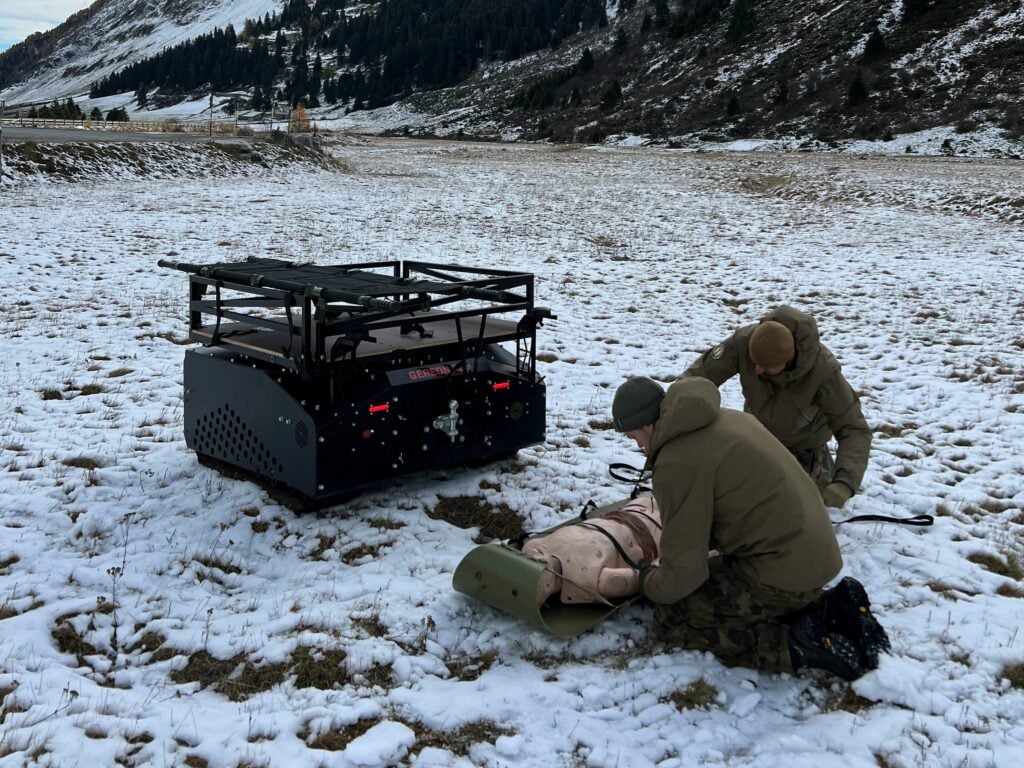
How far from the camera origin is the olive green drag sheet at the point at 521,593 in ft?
16.5

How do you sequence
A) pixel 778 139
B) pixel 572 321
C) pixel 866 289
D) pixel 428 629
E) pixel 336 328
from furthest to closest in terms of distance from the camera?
1. pixel 778 139
2. pixel 866 289
3. pixel 572 321
4. pixel 336 328
5. pixel 428 629

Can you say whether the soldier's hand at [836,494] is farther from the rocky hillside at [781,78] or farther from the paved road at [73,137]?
the rocky hillside at [781,78]

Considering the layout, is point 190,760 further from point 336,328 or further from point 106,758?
point 336,328

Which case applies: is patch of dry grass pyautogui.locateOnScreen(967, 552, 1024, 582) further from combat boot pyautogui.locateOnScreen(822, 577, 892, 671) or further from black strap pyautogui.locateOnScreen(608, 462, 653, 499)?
black strap pyautogui.locateOnScreen(608, 462, 653, 499)

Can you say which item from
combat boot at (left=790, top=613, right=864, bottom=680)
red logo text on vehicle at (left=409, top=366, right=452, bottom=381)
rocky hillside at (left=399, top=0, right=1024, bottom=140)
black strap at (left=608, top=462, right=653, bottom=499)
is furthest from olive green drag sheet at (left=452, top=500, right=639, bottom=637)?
rocky hillside at (left=399, top=0, right=1024, bottom=140)

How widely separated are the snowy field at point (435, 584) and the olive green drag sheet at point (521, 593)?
0.13 metres

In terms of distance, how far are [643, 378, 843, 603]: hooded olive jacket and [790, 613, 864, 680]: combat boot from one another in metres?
0.24

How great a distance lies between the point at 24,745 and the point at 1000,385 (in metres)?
10.4

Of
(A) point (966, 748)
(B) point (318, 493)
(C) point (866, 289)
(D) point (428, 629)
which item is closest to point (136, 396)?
(B) point (318, 493)

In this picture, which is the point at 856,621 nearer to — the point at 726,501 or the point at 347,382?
the point at 726,501

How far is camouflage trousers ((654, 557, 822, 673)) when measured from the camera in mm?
4715

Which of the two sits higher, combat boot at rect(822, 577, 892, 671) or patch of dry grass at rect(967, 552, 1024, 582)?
combat boot at rect(822, 577, 892, 671)

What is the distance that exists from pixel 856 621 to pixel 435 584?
263 cm

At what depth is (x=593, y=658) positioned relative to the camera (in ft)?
16.3
